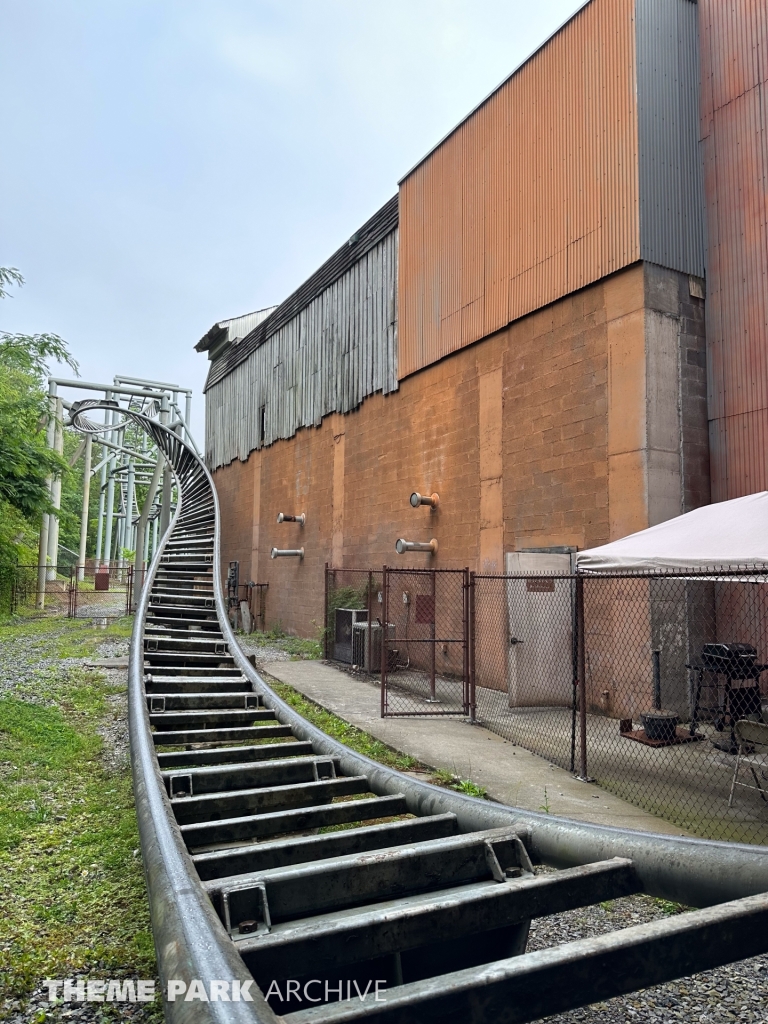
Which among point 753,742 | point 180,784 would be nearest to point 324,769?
point 180,784

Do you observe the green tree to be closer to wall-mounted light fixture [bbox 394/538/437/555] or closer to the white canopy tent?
wall-mounted light fixture [bbox 394/538/437/555]

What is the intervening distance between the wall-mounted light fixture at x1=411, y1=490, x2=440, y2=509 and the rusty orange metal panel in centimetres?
244

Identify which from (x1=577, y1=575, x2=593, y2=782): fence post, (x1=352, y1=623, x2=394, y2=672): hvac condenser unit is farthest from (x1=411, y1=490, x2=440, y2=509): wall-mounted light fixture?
(x1=577, y1=575, x2=593, y2=782): fence post

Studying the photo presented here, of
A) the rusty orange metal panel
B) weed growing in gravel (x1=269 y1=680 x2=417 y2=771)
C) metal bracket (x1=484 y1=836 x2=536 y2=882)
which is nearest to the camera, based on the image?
metal bracket (x1=484 y1=836 x2=536 y2=882)

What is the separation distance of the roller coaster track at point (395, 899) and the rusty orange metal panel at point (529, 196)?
24.7ft

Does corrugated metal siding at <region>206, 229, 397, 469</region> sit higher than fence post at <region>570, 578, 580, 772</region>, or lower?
higher

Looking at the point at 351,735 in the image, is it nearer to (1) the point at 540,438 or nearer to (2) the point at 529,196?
(1) the point at 540,438

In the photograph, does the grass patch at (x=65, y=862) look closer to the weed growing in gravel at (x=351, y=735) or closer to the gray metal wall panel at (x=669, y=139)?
the weed growing in gravel at (x=351, y=735)

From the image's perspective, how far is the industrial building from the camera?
8102mm

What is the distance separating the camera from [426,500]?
11.6 meters

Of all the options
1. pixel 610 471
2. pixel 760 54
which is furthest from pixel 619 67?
pixel 610 471

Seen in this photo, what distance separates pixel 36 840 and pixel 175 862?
227cm

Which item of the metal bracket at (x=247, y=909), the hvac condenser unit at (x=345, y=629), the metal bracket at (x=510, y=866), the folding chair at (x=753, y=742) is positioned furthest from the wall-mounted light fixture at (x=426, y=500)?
the metal bracket at (x=247, y=909)

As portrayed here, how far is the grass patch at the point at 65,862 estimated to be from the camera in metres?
2.76
